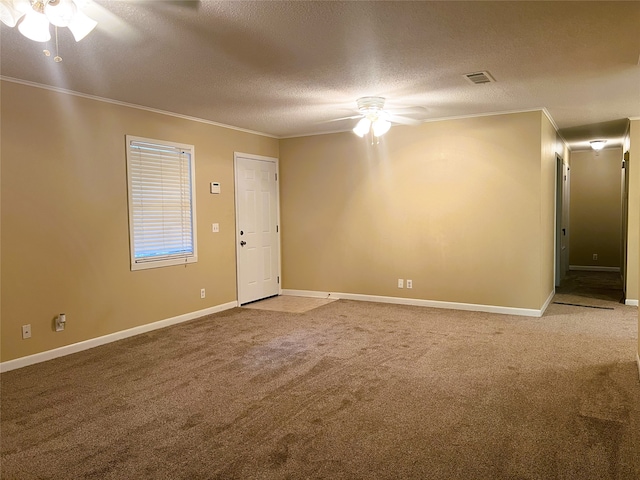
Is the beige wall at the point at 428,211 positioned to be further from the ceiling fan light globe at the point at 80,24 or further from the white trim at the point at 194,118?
the ceiling fan light globe at the point at 80,24

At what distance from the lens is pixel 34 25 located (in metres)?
2.31

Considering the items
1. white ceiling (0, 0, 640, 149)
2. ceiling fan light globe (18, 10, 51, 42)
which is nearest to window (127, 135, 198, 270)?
white ceiling (0, 0, 640, 149)

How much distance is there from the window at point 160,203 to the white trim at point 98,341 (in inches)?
27.0

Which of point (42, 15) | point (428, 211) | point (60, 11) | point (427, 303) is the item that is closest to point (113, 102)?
point (42, 15)

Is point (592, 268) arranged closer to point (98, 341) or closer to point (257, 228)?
point (257, 228)

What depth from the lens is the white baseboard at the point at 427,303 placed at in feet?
18.5

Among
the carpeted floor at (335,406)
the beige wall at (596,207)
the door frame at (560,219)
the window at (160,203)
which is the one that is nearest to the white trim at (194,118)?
the window at (160,203)

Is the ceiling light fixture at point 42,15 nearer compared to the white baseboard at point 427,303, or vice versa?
the ceiling light fixture at point 42,15

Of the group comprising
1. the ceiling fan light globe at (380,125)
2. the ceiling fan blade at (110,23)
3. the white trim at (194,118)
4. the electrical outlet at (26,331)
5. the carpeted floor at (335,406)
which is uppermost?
the white trim at (194,118)

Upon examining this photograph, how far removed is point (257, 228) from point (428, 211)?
2.56 metres

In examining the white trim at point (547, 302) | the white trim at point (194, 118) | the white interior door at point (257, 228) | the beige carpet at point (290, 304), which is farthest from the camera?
the white interior door at point (257, 228)

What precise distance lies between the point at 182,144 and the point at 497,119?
13.0ft

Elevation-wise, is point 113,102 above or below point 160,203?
above

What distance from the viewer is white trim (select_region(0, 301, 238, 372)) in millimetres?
3965
